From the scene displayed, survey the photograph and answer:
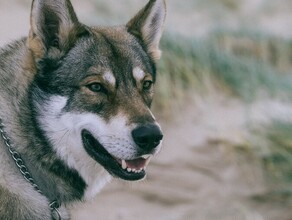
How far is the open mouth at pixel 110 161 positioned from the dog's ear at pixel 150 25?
76 cm

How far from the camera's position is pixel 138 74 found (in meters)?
4.65

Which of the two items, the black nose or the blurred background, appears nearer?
the black nose

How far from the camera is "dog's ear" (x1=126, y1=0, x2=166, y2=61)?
16.3 feet

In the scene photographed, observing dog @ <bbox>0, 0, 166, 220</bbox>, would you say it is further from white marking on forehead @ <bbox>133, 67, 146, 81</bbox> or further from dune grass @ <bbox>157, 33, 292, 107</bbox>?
dune grass @ <bbox>157, 33, 292, 107</bbox>

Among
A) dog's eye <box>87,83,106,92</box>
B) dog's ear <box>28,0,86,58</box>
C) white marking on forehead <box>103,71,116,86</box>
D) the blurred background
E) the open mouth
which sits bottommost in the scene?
the blurred background

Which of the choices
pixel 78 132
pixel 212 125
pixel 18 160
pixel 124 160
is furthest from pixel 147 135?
pixel 212 125

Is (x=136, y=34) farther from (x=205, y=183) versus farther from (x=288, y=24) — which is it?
(x=288, y=24)

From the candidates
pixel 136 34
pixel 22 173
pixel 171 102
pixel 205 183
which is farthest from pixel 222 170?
pixel 22 173

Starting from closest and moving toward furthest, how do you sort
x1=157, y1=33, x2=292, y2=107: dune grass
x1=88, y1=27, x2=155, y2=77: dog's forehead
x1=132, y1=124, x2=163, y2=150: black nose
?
x1=132, y1=124, x2=163, y2=150: black nose < x1=88, y1=27, x2=155, y2=77: dog's forehead < x1=157, y1=33, x2=292, y2=107: dune grass

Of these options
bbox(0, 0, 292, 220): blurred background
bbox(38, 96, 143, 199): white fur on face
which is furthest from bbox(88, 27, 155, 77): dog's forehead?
bbox(0, 0, 292, 220): blurred background

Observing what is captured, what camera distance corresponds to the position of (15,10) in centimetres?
908

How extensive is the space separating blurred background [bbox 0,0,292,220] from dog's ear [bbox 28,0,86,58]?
2.08 m

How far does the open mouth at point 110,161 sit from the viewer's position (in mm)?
4504

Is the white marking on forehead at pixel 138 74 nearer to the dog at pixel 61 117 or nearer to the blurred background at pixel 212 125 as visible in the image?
the dog at pixel 61 117
